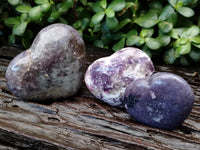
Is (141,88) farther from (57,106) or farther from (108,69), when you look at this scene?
(57,106)

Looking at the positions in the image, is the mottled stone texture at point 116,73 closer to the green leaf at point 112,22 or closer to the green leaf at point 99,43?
the green leaf at point 112,22

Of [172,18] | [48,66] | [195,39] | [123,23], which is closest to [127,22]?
[123,23]

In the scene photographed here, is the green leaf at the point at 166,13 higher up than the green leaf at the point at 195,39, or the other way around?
the green leaf at the point at 166,13

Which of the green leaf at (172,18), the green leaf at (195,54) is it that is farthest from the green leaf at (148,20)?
the green leaf at (195,54)

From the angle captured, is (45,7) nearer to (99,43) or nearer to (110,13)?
(110,13)

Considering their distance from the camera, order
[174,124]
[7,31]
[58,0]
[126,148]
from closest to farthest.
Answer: [126,148] < [174,124] < [58,0] < [7,31]

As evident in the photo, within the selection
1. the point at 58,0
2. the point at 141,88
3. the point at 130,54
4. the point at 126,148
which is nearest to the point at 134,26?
the point at 58,0
